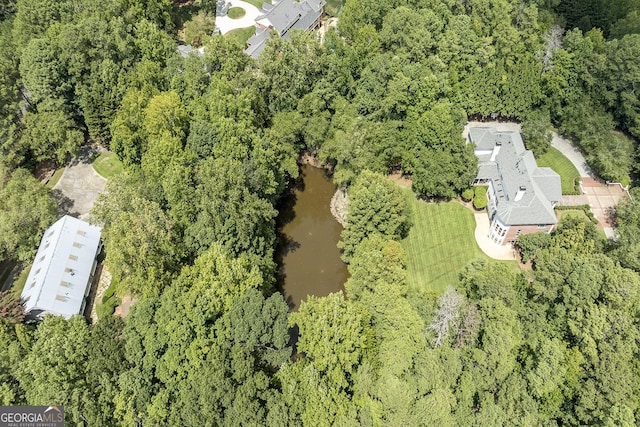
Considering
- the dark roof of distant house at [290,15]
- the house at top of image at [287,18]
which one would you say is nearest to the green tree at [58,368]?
the house at top of image at [287,18]

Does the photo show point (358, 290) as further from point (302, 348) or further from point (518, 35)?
point (518, 35)

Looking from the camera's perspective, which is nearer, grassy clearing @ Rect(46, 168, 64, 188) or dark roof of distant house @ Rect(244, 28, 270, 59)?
grassy clearing @ Rect(46, 168, 64, 188)

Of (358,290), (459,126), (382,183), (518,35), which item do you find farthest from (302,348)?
(518,35)

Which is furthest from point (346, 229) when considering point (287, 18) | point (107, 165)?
point (287, 18)

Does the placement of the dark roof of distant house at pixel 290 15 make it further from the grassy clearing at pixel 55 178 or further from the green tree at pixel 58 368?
the green tree at pixel 58 368

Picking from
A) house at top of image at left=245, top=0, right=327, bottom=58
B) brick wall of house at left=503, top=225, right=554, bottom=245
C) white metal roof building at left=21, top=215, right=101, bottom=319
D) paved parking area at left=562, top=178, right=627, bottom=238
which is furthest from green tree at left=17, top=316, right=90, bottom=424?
house at top of image at left=245, top=0, right=327, bottom=58

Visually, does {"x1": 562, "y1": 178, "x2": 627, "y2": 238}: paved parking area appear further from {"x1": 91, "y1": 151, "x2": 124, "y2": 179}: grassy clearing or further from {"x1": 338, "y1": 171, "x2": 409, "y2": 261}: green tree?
{"x1": 91, "y1": 151, "x2": 124, "y2": 179}: grassy clearing

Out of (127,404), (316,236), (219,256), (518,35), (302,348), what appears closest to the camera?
(127,404)
